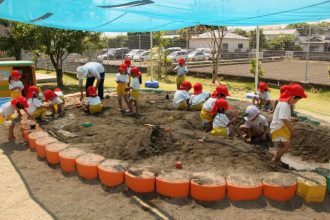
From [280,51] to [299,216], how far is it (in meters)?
17.8

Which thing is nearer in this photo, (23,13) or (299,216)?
(299,216)

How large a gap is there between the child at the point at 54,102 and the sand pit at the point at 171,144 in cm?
52

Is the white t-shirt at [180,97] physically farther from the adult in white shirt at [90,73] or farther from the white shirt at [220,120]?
the white shirt at [220,120]

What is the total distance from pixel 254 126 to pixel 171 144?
1.83 m

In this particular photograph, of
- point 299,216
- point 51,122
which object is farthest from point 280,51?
point 299,216

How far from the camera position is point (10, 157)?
578 cm

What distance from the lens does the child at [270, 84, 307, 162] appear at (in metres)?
4.59

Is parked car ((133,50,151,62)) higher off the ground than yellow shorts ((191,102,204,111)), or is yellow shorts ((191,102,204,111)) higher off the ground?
parked car ((133,50,151,62))

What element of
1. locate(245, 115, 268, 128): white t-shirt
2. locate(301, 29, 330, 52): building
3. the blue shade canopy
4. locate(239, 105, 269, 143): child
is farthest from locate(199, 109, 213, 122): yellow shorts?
locate(301, 29, 330, 52): building

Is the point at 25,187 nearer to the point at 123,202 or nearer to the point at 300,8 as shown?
the point at 123,202

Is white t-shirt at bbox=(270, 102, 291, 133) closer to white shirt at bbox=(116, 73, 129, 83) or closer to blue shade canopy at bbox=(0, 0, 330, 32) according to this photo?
blue shade canopy at bbox=(0, 0, 330, 32)

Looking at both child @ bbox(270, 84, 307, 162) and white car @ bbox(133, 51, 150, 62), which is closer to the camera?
child @ bbox(270, 84, 307, 162)

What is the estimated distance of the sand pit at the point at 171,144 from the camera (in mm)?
4793

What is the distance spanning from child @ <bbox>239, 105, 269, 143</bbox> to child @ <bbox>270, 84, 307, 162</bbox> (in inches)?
52.5
